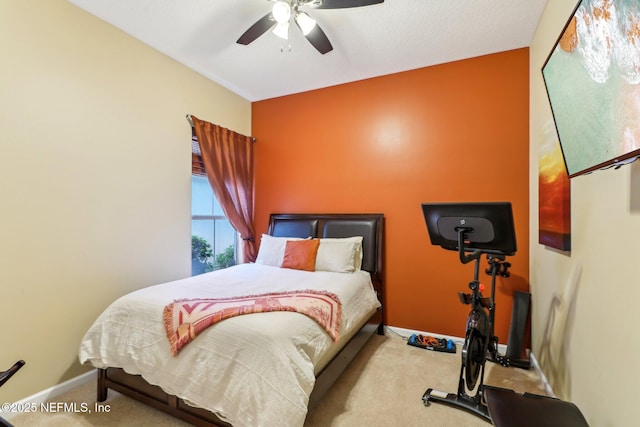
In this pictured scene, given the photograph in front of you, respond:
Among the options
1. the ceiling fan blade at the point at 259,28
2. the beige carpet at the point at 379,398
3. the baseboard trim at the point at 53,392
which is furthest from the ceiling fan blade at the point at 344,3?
A: the baseboard trim at the point at 53,392

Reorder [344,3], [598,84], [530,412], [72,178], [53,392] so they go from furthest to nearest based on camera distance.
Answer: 1. [72,178]
2. [53,392]
3. [344,3]
4. [530,412]
5. [598,84]

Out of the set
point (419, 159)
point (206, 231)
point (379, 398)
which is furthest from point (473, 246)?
point (206, 231)

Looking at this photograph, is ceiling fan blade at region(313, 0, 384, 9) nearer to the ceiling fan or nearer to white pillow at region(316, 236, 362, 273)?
the ceiling fan

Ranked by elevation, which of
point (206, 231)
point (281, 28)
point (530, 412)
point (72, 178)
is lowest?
point (530, 412)

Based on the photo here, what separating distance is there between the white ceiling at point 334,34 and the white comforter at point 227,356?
2190mm

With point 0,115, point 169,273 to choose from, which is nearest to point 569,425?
point 169,273

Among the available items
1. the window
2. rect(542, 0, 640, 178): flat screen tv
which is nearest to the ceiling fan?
rect(542, 0, 640, 178): flat screen tv

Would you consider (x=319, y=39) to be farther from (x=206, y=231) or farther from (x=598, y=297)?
(x=206, y=231)

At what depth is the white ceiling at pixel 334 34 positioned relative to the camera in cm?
225

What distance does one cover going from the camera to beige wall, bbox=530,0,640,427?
3.79ft

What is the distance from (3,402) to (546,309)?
150 inches

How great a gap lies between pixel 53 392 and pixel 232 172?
252 cm

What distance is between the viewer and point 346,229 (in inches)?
132

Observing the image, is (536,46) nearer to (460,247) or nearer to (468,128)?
(468,128)
